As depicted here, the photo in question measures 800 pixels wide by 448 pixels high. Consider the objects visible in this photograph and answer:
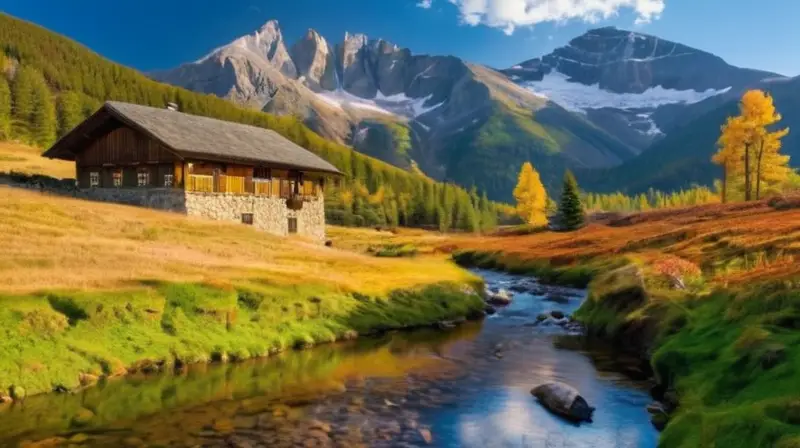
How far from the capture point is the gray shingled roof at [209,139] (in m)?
53.1

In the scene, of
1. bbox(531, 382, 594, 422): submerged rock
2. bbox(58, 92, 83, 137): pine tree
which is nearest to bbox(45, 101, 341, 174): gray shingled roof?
bbox(531, 382, 594, 422): submerged rock


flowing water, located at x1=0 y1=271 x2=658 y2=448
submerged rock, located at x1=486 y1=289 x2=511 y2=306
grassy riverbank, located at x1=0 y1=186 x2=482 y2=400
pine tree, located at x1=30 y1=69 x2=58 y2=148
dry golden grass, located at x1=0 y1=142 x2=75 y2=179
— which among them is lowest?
submerged rock, located at x1=486 y1=289 x2=511 y2=306

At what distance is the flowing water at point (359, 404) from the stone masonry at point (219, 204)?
2925 centimetres

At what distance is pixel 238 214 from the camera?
189ft

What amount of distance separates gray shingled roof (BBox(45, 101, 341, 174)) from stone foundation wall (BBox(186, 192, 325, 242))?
12.8 feet

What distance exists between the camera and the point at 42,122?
143 m

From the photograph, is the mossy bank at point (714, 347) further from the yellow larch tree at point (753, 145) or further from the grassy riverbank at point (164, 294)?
the yellow larch tree at point (753, 145)

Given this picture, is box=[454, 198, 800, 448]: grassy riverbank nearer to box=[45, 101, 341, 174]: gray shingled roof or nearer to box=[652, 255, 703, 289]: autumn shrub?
box=[652, 255, 703, 289]: autumn shrub

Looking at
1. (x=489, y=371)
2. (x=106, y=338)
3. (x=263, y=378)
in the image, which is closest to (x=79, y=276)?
(x=106, y=338)

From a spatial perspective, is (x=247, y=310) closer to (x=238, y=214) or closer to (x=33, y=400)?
(x=33, y=400)

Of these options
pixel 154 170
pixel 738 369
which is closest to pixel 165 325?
pixel 738 369

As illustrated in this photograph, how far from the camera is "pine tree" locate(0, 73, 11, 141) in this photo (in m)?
123

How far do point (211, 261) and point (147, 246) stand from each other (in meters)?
5.26

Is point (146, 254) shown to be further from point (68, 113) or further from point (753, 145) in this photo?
point (68, 113)
